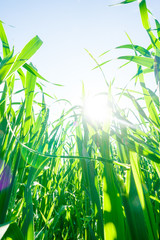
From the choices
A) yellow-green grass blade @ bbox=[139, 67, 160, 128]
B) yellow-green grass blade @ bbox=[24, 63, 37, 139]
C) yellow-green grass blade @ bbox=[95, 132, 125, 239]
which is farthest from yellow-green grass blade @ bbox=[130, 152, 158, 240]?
yellow-green grass blade @ bbox=[24, 63, 37, 139]

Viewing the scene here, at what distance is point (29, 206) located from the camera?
1.41 feet

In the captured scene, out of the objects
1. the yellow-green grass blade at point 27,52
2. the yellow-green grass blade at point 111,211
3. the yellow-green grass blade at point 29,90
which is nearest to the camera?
the yellow-green grass blade at point 111,211

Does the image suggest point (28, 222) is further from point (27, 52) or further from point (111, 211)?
point (27, 52)

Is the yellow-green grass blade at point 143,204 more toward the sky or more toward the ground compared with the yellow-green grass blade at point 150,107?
more toward the ground

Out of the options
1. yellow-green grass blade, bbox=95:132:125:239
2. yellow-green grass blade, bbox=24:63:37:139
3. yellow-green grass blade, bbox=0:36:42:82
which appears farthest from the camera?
yellow-green grass blade, bbox=24:63:37:139

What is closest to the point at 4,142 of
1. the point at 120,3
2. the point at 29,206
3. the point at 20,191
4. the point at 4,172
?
the point at 4,172

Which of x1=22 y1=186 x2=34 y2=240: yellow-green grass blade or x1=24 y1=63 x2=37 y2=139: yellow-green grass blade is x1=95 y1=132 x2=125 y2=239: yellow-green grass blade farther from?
x1=24 y1=63 x2=37 y2=139: yellow-green grass blade

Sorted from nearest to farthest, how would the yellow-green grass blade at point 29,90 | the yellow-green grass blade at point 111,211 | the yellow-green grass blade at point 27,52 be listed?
the yellow-green grass blade at point 111,211 < the yellow-green grass blade at point 27,52 < the yellow-green grass blade at point 29,90

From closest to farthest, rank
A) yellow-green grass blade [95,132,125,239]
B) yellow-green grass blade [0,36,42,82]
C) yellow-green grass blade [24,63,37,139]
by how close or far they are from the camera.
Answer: yellow-green grass blade [95,132,125,239]
yellow-green grass blade [0,36,42,82]
yellow-green grass blade [24,63,37,139]

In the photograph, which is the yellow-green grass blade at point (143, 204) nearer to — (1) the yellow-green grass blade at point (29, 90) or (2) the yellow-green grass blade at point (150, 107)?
(2) the yellow-green grass blade at point (150, 107)

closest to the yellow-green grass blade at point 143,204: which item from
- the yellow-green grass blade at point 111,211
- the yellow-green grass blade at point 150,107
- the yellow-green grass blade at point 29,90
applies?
the yellow-green grass blade at point 111,211

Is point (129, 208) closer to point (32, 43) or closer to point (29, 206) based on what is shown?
A: point (29, 206)

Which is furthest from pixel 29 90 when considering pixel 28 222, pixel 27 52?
pixel 28 222

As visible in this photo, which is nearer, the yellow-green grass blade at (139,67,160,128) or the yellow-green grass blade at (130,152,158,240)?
the yellow-green grass blade at (130,152,158,240)
